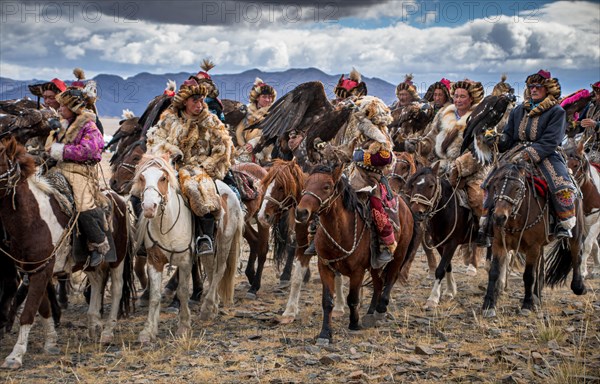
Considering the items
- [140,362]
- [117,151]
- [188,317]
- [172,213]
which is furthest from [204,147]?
[117,151]

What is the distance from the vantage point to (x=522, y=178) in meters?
9.06

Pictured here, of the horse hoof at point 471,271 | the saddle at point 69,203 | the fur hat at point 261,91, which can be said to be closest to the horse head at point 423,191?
the horse hoof at point 471,271

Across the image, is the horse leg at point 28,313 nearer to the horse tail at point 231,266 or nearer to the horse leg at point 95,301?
the horse leg at point 95,301

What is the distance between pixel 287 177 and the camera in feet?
28.7

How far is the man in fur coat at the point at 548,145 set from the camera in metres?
9.17

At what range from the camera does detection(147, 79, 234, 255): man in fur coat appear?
8.11 metres

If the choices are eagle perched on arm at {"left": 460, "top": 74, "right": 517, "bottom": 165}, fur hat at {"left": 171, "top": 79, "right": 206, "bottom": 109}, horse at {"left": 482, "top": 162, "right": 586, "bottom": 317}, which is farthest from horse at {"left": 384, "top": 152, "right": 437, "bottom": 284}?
fur hat at {"left": 171, "top": 79, "right": 206, "bottom": 109}

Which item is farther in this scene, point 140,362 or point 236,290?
point 236,290

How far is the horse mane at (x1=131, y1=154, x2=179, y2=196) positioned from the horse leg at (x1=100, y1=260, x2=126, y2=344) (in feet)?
4.83

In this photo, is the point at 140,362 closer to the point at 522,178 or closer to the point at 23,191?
the point at 23,191

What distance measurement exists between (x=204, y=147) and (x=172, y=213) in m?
1.10

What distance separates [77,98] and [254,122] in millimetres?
5847

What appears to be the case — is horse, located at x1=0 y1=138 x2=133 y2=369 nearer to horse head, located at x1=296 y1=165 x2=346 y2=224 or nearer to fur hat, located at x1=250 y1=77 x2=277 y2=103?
horse head, located at x1=296 y1=165 x2=346 y2=224

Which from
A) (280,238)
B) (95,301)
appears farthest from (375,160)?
(95,301)
